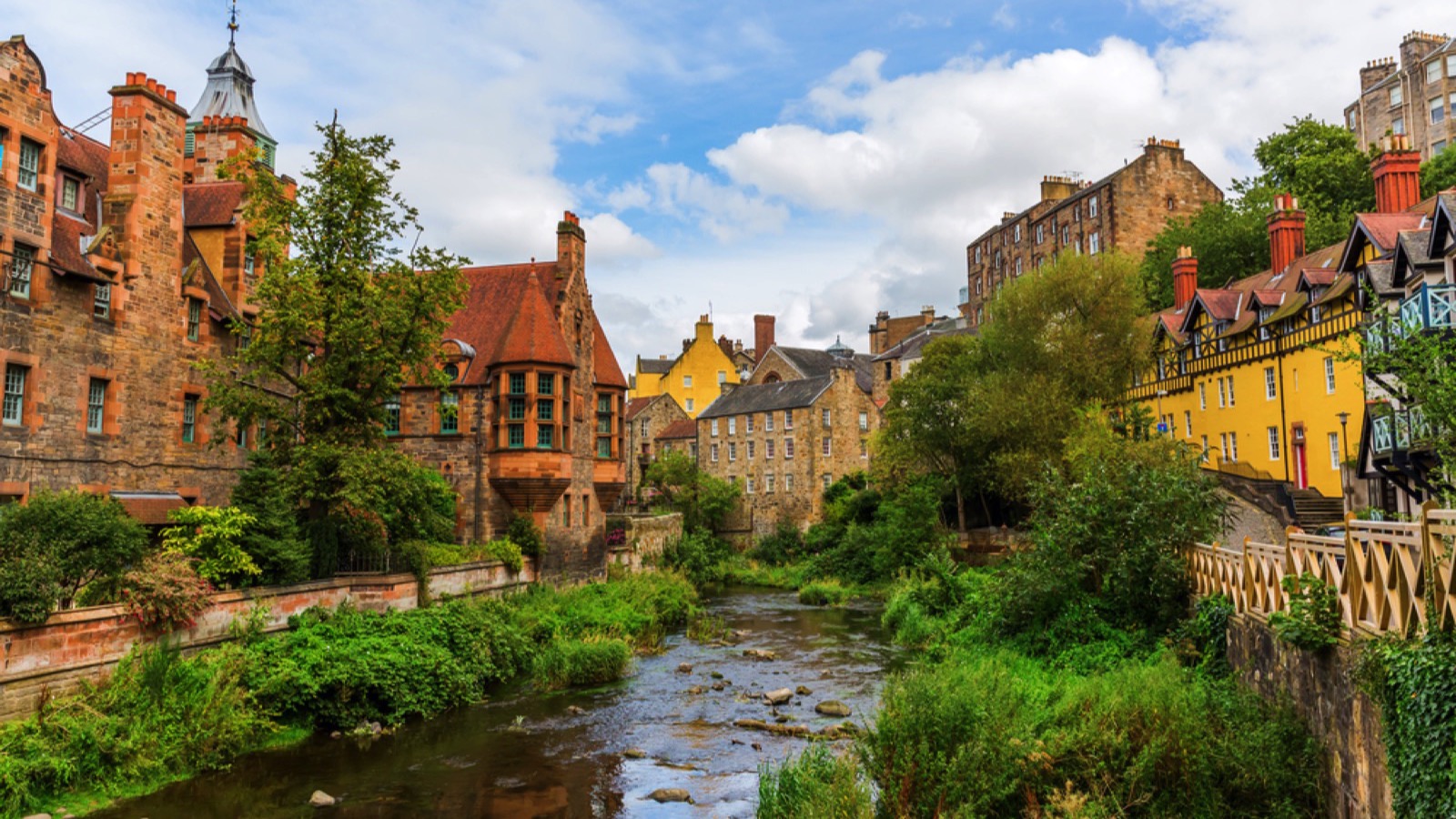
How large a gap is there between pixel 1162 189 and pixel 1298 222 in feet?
80.0

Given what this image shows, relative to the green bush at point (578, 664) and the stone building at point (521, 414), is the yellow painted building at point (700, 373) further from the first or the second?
the green bush at point (578, 664)

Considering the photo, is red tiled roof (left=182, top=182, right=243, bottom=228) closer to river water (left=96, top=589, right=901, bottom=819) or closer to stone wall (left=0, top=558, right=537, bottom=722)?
stone wall (left=0, top=558, right=537, bottom=722)

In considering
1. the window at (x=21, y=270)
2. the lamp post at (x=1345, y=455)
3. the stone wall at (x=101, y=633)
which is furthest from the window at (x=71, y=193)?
the lamp post at (x=1345, y=455)

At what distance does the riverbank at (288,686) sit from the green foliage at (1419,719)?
16.1m

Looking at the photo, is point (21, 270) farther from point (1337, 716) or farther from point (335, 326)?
point (1337, 716)

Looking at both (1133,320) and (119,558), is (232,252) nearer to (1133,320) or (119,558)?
(119,558)

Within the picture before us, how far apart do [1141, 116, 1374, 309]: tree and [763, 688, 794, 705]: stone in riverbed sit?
116ft

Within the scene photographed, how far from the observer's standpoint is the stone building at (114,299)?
19.9m

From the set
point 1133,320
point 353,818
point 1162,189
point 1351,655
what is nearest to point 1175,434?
point 1133,320

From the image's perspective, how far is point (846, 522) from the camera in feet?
184

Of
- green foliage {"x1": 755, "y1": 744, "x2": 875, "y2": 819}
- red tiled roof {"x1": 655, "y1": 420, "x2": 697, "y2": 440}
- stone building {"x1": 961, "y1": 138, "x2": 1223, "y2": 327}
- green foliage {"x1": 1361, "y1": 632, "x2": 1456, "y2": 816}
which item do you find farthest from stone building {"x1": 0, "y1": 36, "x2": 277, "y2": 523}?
red tiled roof {"x1": 655, "y1": 420, "x2": 697, "y2": 440}

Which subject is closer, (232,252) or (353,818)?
(353,818)

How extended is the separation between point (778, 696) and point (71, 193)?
20296mm

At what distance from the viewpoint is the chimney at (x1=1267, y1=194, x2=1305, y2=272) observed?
36875mm
